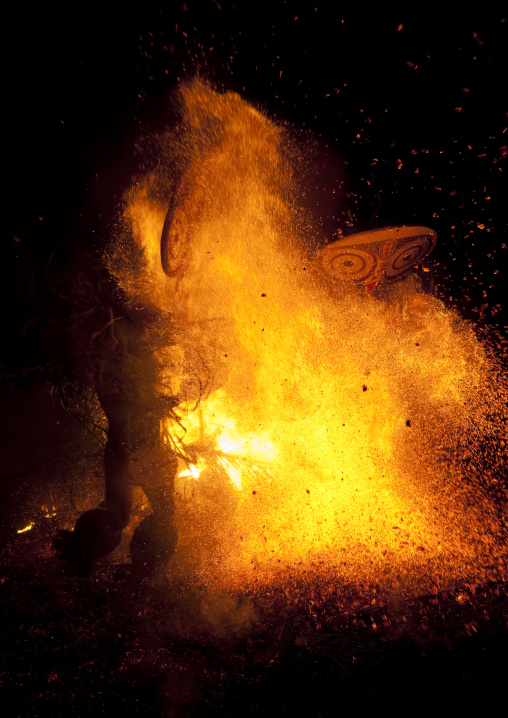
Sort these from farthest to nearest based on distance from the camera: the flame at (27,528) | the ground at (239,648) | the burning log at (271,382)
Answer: the flame at (27,528) < the burning log at (271,382) < the ground at (239,648)

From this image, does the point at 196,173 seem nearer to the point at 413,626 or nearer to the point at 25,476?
the point at 413,626

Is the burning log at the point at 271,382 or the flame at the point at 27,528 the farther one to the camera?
the flame at the point at 27,528

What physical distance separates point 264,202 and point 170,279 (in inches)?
67.6

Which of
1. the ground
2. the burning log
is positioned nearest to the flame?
the ground

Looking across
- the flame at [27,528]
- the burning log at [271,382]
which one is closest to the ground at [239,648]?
the burning log at [271,382]

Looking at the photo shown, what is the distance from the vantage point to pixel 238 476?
15.2ft

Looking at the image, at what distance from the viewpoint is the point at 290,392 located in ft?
15.0

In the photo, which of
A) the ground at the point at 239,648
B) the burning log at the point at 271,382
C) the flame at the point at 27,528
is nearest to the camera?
the ground at the point at 239,648

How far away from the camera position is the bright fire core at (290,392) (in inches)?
124

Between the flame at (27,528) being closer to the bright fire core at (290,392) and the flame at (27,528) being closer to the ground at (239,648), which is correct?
the ground at (239,648)

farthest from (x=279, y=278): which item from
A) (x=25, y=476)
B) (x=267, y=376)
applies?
(x=25, y=476)

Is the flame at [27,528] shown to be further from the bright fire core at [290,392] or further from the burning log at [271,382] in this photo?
the bright fire core at [290,392]

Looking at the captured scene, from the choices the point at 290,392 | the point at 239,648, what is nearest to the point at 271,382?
the point at 290,392

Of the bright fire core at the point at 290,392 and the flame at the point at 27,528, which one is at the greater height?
the bright fire core at the point at 290,392
